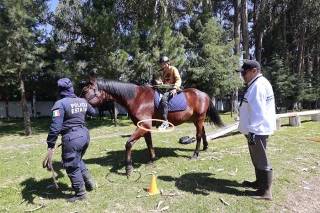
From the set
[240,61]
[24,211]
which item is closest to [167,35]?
[240,61]

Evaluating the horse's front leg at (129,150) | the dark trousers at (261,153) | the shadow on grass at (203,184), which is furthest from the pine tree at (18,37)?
the dark trousers at (261,153)

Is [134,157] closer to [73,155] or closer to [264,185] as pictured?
[73,155]

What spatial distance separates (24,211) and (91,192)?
1172 millimetres

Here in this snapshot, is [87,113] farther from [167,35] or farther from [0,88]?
[0,88]

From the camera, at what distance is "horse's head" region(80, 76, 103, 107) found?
5.36 m

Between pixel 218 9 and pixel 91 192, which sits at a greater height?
pixel 218 9

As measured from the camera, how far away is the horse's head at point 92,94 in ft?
17.6

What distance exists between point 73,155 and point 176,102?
3.17 m

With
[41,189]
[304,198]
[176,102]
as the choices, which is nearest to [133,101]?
[176,102]

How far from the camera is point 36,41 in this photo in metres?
14.5

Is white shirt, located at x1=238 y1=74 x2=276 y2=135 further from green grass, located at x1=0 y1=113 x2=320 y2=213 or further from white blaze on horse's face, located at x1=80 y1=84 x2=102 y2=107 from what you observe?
white blaze on horse's face, located at x1=80 y1=84 x2=102 y2=107

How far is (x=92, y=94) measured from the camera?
5387 mm

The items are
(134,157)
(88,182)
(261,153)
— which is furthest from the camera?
(134,157)

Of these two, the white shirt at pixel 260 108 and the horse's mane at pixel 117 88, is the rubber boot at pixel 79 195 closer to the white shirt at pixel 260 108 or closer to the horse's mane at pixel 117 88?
the horse's mane at pixel 117 88
